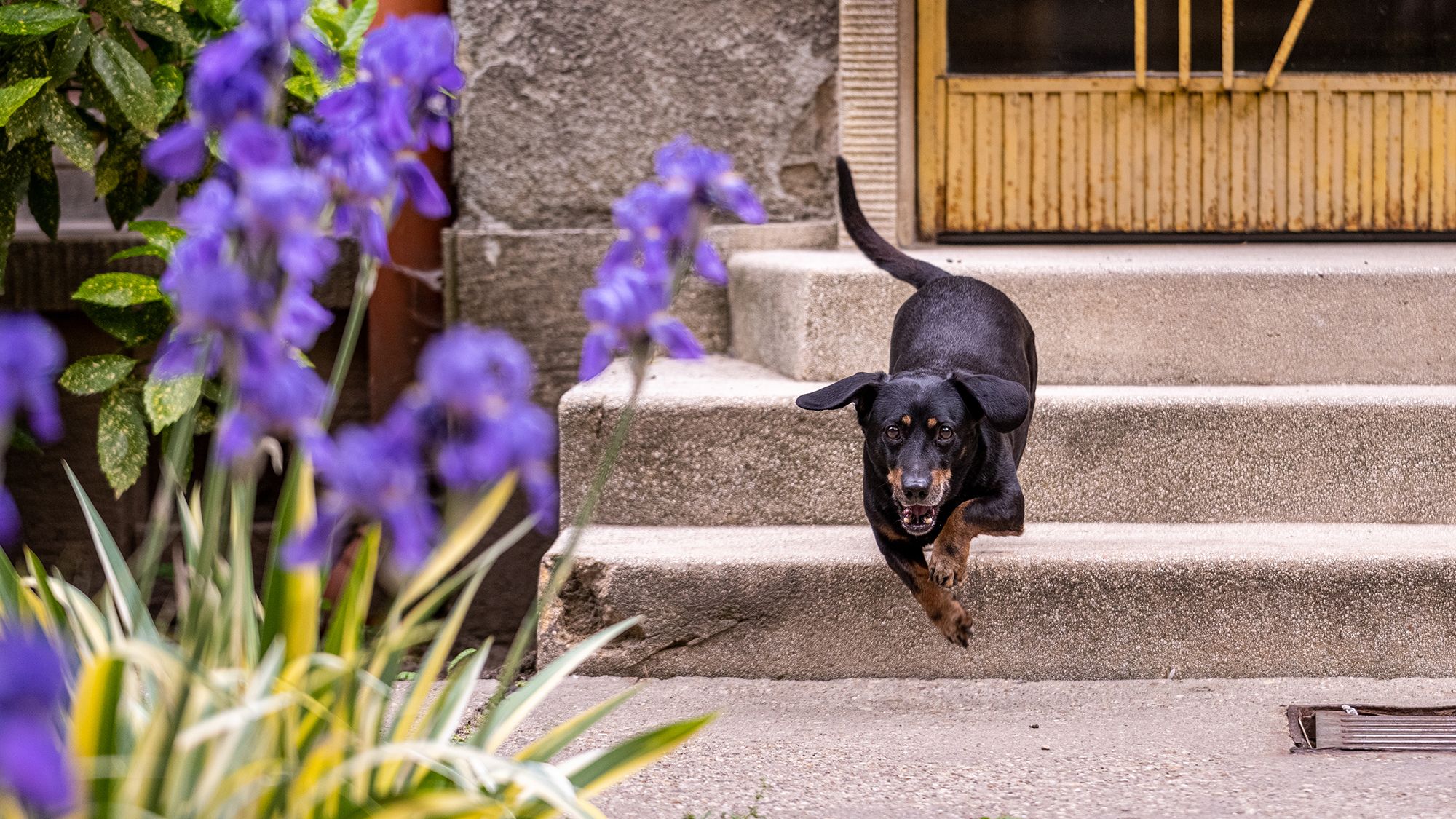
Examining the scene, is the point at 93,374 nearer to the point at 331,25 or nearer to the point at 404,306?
the point at 331,25

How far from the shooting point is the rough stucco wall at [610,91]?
4422 mm

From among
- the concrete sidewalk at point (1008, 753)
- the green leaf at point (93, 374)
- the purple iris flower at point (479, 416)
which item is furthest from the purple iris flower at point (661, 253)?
the green leaf at point (93, 374)

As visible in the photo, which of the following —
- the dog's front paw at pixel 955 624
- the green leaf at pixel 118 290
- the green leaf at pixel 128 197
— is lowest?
the dog's front paw at pixel 955 624

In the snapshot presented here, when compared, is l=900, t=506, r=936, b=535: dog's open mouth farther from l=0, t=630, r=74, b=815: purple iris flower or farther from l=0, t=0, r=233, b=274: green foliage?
l=0, t=630, r=74, b=815: purple iris flower

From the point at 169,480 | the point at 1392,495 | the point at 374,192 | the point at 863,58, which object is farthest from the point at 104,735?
the point at 863,58

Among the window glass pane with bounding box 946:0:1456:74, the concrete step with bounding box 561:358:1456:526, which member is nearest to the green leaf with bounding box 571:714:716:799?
the concrete step with bounding box 561:358:1456:526

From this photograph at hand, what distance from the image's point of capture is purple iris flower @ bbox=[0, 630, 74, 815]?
78 centimetres

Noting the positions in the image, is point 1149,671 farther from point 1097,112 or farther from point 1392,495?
point 1097,112

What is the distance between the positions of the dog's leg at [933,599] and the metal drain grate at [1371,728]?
0.66 metres

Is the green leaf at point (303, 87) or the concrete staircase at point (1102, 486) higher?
the green leaf at point (303, 87)

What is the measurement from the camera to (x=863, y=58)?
14.7 feet

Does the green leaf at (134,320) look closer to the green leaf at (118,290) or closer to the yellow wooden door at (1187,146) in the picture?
the green leaf at (118,290)

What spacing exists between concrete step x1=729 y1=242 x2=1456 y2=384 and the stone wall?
696 millimetres

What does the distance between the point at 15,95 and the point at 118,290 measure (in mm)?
445
